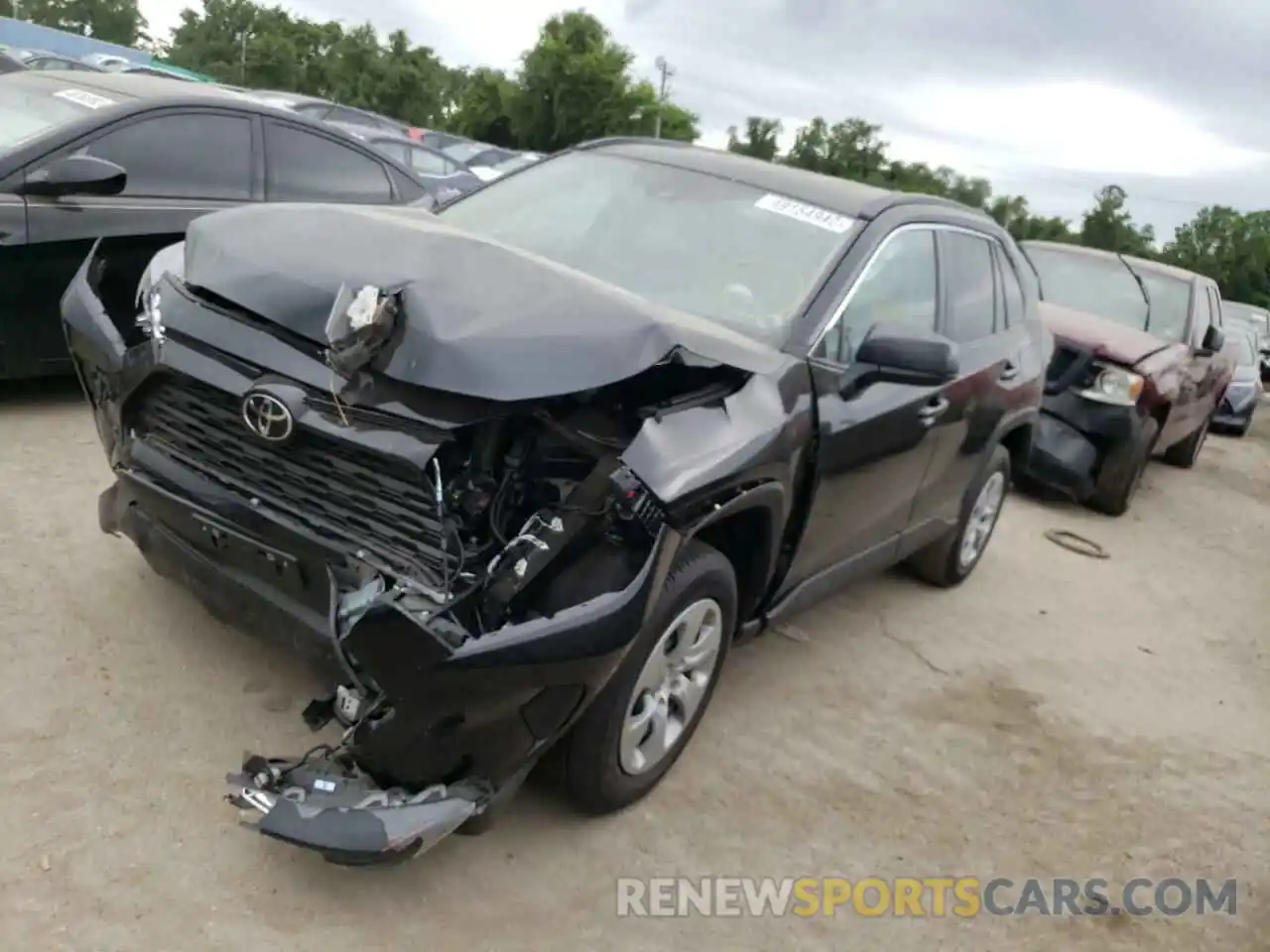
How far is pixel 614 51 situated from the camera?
162 feet

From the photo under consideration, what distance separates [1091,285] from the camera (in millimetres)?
9359

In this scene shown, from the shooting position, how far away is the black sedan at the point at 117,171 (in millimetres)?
5043

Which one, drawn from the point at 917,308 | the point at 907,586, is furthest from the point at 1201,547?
the point at 917,308

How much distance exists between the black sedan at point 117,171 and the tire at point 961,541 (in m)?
3.70

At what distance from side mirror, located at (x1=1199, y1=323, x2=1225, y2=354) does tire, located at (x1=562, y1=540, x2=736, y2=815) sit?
676 cm

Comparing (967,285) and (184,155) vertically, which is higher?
(967,285)

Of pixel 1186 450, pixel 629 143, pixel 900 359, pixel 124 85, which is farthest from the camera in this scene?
pixel 1186 450

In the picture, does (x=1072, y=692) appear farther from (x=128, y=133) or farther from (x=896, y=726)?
(x=128, y=133)

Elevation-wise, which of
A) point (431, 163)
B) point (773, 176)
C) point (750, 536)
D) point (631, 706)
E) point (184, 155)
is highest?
point (773, 176)

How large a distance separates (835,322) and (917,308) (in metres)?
0.82

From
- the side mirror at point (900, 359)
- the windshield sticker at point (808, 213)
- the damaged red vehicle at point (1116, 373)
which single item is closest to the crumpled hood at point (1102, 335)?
the damaged red vehicle at point (1116, 373)

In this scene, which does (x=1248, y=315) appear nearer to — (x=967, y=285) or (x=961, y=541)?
(x=961, y=541)

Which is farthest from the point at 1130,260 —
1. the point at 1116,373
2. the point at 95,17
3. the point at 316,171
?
the point at 95,17

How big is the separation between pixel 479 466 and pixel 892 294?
201cm
